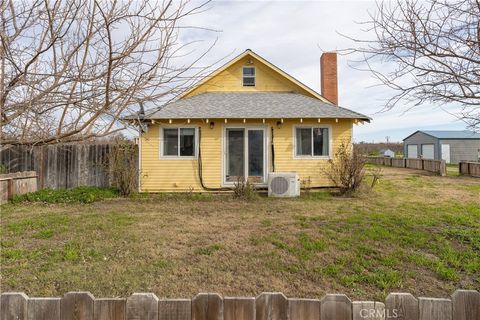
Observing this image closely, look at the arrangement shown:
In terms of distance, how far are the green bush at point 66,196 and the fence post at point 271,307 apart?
9.33m

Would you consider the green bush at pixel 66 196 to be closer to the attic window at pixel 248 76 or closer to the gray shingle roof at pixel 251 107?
the gray shingle roof at pixel 251 107

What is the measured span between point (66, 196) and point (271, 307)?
10023 millimetres

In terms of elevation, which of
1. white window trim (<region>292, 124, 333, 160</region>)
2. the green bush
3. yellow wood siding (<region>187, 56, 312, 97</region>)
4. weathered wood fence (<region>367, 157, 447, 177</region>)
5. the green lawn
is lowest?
the green lawn

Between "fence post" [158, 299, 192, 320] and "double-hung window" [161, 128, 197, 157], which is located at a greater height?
"double-hung window" [161, 128, 197, 157]

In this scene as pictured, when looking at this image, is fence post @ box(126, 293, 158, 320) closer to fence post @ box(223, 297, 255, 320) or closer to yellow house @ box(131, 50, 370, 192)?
fence post @ box(223, 297, 255, 320)

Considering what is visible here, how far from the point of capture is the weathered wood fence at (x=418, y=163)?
18691 mm

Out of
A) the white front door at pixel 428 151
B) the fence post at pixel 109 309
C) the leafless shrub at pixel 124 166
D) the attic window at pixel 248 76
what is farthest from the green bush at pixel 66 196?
the white front door at pixel 428 151

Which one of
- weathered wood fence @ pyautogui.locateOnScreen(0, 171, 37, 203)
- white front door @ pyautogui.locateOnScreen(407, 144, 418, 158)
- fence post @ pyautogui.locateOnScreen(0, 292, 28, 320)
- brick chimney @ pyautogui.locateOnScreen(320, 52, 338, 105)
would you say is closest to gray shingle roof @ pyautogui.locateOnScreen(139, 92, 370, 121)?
brick chimney @ pyautogui.locateOnScreen(320, 52, 338, 105)

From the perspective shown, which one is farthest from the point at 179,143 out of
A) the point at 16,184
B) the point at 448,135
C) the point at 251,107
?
the point at 448,135

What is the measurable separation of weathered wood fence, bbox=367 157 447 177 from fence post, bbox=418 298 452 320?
12548 millimetres

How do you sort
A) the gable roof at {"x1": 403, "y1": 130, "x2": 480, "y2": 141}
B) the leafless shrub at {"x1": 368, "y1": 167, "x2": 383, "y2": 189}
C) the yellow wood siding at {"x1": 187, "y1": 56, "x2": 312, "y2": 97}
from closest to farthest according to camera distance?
the leafless shrub at {"x1": 368, "y1": 167, "x2": 383, "y2": 189}, the yellow wood siding at {"x1": 187, "y1": 56, "x2": 312, "y2": 97}, the gable roof at {"x1": 403, "y1": 130, "x2": 480, "y2": 141}

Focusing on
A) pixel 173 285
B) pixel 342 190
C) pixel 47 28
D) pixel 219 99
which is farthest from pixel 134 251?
pixel 219 99

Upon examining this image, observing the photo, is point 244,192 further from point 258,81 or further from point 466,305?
point 466,305

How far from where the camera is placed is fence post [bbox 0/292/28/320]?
6.11 ft
